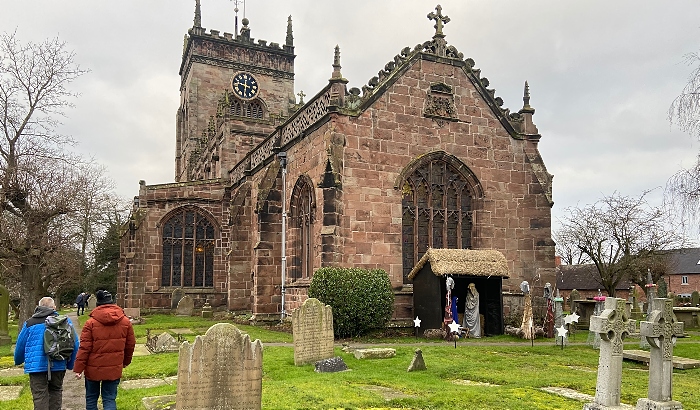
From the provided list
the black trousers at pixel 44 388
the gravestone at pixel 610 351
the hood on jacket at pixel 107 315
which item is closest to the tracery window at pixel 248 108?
the black trousers at pixel 44 388

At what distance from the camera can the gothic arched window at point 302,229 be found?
21.0 m

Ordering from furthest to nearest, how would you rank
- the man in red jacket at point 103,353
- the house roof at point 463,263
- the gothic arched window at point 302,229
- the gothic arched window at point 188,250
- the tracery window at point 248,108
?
the tracery window at point 248,108
the gothic arched window at point 188,250
the gothic arched window at point 302,229
the house roof at point 463,263
the man in red jacket at point 103,353

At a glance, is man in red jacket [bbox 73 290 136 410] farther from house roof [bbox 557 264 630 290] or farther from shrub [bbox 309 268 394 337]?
house roof [bbox 557 264 630 290]

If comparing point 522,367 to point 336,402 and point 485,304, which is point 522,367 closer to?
point 336,402

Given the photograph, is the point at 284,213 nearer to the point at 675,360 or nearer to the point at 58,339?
the point at 675,360

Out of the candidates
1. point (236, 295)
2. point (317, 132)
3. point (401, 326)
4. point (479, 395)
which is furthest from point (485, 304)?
point (236, 295)

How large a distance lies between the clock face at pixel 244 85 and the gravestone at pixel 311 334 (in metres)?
35.8

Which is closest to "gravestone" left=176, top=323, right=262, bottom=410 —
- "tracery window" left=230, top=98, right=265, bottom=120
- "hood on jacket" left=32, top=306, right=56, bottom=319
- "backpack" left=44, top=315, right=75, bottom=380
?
"backpack" left=44, top=315, right=75, bottom=380

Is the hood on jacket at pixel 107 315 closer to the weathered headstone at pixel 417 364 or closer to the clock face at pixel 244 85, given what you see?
the weathered headstone at pixel 417 364

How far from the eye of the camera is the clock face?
45.5 metres

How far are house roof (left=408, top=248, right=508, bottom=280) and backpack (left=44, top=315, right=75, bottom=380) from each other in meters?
11.2

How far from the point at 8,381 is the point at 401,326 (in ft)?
36.6

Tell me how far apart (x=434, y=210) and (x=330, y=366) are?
10609 millimetres

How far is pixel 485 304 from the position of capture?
18.8 meters
